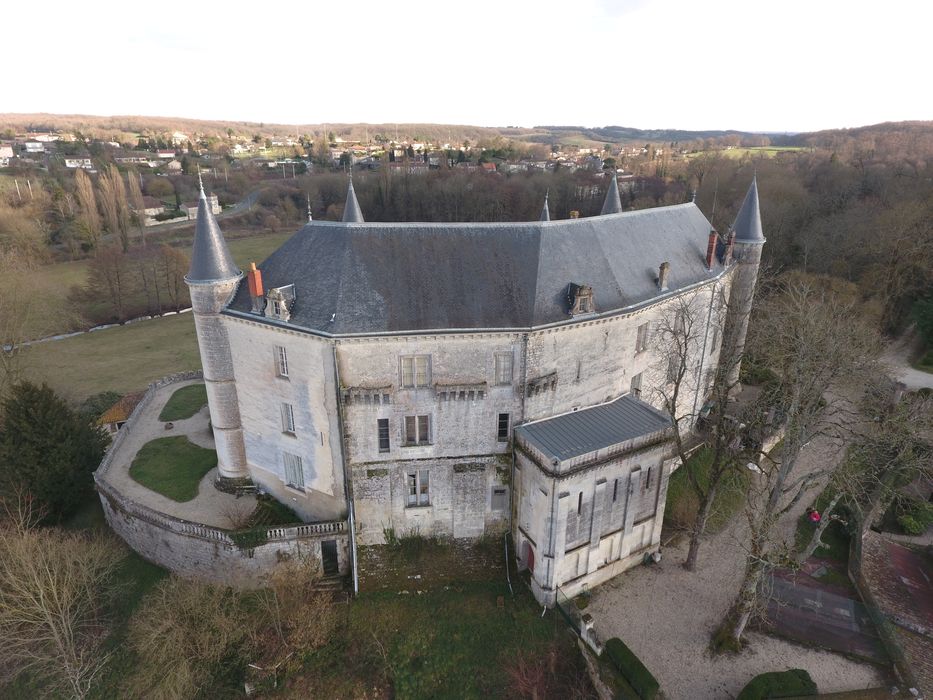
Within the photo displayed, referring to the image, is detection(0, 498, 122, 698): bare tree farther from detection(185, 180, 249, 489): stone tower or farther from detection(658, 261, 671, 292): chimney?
detection(658, 261, 671, 292): chimney

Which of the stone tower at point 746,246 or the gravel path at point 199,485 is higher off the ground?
the stone tower at point 746,246

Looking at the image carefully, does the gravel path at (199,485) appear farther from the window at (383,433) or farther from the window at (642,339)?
the window at (642,339)

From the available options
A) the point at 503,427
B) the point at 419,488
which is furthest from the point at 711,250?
the point at 419,488

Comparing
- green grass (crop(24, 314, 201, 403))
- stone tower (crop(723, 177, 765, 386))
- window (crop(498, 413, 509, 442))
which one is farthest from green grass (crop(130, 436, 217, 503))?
stone tower (crop(723, 177, 765, 386))

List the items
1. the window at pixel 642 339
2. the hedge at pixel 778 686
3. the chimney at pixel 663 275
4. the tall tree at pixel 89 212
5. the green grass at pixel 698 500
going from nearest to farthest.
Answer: the hedge at pixel 778 686, the window at pixel 642 339, the chimney at pixel 663 275, the green grass at pixel 698 500, the tall tree at pixel 89 212

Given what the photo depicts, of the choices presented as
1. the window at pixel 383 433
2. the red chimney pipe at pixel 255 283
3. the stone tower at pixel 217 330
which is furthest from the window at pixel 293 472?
the red chimney pipe at pixel 255 283

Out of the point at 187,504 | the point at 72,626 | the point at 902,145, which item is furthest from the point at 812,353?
the point at 902,145

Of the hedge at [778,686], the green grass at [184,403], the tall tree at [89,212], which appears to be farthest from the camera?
the tall tree at [89,212]
